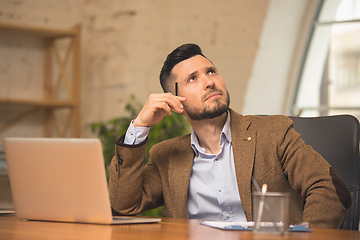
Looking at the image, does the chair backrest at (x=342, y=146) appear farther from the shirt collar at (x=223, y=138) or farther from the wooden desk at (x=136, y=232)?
the wooden desk at (x=136, y=232)

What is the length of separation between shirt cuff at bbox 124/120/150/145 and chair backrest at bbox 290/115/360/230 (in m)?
0.66

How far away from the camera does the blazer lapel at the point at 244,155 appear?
159cm

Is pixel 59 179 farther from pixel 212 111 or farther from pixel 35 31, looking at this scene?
pixel 35 31

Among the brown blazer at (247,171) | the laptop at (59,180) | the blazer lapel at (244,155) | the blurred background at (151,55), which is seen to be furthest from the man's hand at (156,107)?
the blurred background at (151,55)

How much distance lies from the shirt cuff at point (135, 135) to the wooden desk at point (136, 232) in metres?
0.57

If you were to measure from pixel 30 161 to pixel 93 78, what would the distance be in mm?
2739

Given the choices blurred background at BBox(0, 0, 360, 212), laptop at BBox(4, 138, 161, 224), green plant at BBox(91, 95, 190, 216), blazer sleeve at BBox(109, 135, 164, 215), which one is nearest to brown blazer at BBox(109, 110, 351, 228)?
blazer sleeve at BBox(109, 135, 164, 215)

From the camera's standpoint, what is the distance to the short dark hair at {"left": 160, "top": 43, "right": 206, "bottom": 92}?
1.95 metres

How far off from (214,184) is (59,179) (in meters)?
0.75

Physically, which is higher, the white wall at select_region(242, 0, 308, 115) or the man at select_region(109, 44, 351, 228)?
the white wall at select_region(242, 0, 308, 115)

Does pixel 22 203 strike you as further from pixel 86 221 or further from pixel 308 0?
pixel 308 0

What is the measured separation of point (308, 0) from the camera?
12.3 ft

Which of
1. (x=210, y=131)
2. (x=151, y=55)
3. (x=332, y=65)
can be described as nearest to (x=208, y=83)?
(x=210, y=131)

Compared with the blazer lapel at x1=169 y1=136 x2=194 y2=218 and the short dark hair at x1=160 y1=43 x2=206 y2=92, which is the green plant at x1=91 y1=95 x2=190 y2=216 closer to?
the short dark hair at x1=160 y1=43 x2=206 y2=92
